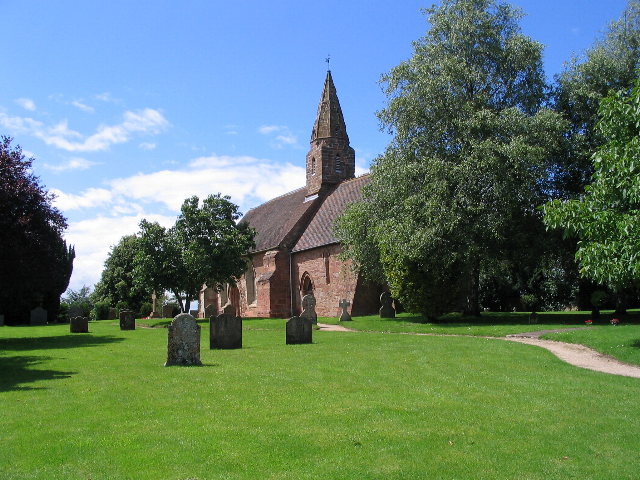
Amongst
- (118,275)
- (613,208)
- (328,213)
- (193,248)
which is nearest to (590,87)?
(613,208)

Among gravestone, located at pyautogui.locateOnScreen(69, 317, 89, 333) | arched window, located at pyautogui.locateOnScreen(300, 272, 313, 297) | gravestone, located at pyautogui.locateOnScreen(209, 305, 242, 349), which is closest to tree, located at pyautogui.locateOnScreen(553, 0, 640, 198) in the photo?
gravestone, located at pyautogui.locateOnScreen(209, 305, 242, 349)

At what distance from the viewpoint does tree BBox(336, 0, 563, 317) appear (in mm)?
23969

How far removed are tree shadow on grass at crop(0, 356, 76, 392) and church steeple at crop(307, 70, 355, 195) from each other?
31500mm

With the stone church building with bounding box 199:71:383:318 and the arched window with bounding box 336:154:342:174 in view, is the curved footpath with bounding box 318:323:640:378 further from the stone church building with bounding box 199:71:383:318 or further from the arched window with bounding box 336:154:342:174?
the arched window with bounding box 336:154:342:174

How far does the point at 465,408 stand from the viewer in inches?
344

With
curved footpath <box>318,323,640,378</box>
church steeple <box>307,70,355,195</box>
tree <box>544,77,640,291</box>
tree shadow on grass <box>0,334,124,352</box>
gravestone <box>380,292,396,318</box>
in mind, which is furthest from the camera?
church steeple <box>307,70,355,195</box>

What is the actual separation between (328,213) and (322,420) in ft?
111

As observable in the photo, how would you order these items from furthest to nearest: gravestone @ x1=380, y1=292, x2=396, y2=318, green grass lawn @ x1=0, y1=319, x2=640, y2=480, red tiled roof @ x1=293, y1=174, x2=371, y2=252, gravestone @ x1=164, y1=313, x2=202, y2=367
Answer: red tiled roof @ x1=293, y1=174, x2=371, y2=252, gravestone @ x1=380, y1=292, x2=396, y2=318, gravestone @ x1=164, y1=313, x2=202, y2=367, green grass lawn @ x1=0, y1=319, x2=640, y2=480

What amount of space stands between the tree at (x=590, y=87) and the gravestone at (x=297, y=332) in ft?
45.6

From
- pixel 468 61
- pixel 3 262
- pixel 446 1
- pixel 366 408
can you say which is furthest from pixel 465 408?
pixel 446 1

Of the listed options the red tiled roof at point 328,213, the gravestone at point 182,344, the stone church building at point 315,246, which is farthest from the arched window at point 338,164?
the gravestone at point 182,344

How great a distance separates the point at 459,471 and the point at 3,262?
789 inches

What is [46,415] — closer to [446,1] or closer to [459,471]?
[459,471]

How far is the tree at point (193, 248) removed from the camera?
36.3 meters
